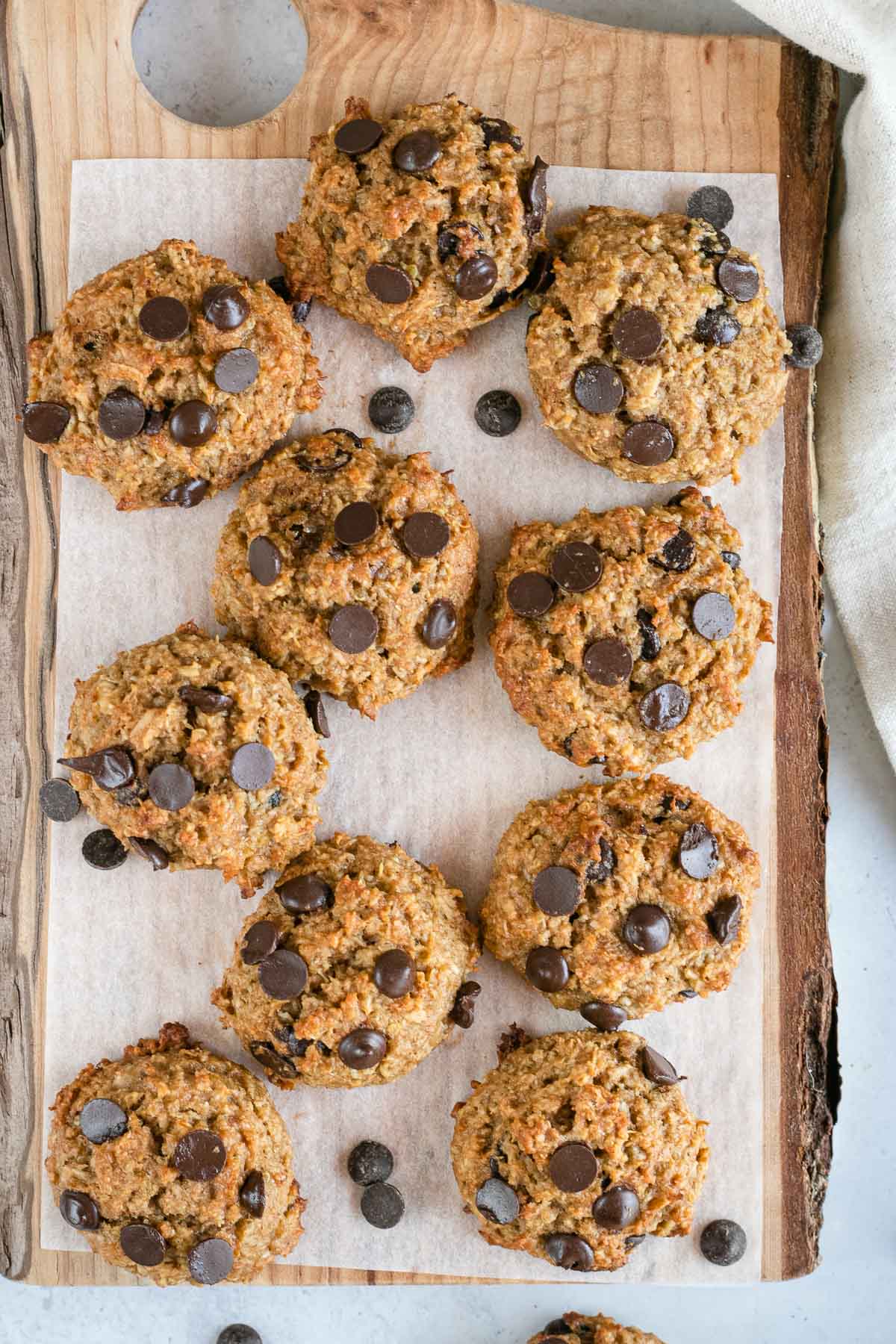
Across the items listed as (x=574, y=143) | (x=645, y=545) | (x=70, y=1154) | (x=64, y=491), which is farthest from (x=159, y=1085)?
(x=574, y=143)

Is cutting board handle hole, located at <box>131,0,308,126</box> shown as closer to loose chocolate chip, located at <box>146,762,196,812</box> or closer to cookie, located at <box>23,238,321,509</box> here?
cookie, located at <box>23,238,321,509</box>

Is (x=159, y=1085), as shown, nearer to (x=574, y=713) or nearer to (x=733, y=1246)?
(x=574, y=713)

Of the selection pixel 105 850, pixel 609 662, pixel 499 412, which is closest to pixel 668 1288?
pixel 609 662

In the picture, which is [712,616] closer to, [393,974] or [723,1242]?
[393,974]

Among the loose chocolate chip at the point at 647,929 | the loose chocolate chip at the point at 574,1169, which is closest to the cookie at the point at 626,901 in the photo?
the loose chocolate chip at the point at 647,929

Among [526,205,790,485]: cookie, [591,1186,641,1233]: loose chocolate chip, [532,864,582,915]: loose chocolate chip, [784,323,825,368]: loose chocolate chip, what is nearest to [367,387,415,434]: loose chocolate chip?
[526,205,790,485]: cookie
